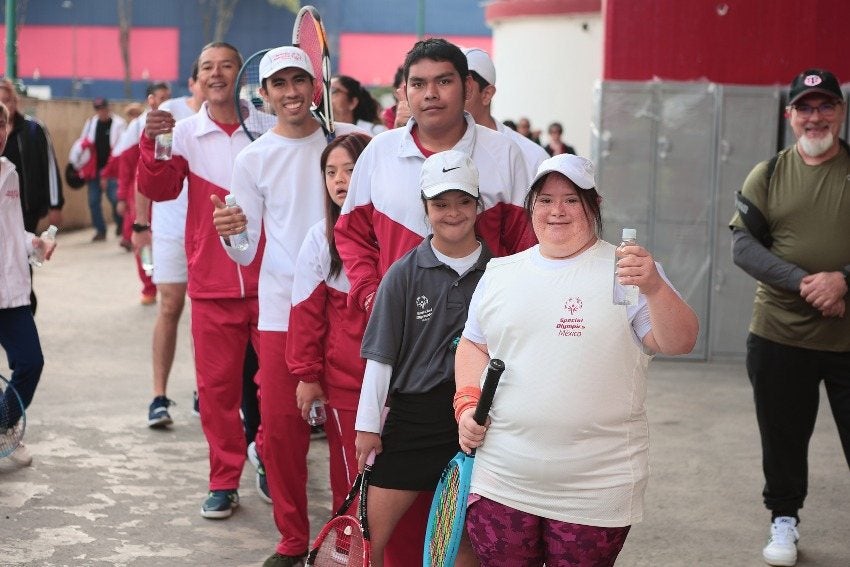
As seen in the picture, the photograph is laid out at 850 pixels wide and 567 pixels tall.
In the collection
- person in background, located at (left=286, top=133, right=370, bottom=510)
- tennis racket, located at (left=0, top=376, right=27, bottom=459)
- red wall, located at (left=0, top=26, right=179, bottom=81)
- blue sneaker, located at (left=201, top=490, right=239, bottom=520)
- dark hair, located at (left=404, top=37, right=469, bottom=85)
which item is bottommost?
blue sneaker, located at (left=201, top=490, right=239, bottom=520)

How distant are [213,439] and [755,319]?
2698 mm

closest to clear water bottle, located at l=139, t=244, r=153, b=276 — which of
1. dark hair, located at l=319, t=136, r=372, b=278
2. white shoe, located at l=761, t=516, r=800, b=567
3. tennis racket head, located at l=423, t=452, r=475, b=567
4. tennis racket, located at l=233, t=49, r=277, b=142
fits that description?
tennis racket, located at l=233, t=49, r=277, b=142

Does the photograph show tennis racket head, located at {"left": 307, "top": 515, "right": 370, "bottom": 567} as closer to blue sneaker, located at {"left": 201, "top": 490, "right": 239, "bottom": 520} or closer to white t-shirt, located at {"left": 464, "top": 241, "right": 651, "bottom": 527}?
white t-shirt, located at {"left": 464, "top": 241, "right": 651, "bottom": 527}

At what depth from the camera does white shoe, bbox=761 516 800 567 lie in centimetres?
605

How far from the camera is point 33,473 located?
732 centimetres

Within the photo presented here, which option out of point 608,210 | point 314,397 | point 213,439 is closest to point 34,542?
point 213,439

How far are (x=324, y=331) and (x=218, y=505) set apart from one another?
1.69 m

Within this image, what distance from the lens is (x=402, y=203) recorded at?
4.94 meters

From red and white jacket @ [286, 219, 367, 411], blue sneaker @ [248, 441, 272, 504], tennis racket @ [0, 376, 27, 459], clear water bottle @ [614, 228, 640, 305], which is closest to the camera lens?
clear water bottle @ [614, 228, 640, 305]

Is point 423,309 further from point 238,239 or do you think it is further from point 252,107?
point 252,107

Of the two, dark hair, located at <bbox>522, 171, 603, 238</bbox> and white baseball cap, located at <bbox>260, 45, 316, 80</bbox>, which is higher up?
white baseball cap, located at <bbox>260, 45, 316, 80</bbox>

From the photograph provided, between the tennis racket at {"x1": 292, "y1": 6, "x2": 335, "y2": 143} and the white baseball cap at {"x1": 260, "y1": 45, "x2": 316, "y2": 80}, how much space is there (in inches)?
2.8

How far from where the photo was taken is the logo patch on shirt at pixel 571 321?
12.4 feet

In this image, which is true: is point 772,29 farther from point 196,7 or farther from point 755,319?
point 196,7
